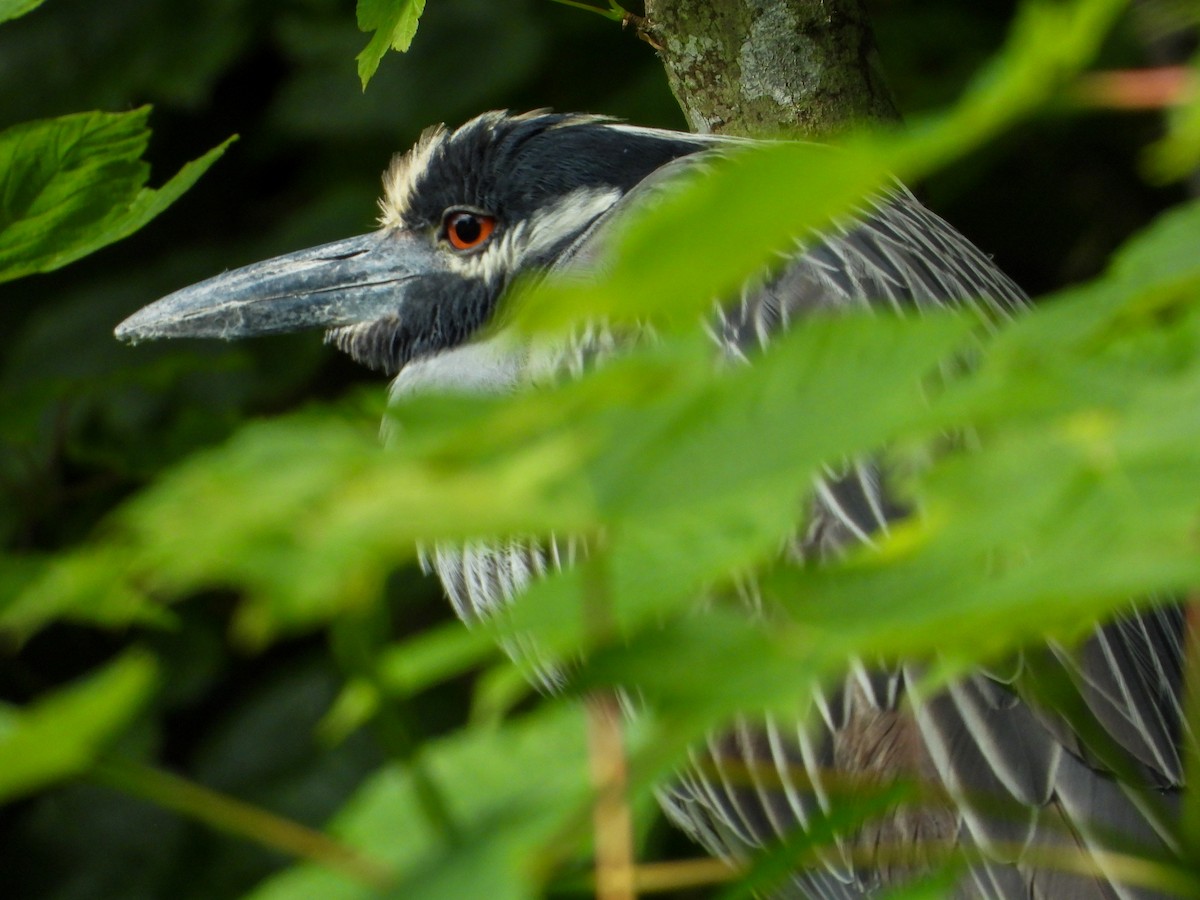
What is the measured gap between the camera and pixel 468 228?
2.56 metres

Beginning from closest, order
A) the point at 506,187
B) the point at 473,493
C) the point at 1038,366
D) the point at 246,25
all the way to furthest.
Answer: the point at 473,493
the point at 1038,366
the point at 506,187
the point at 246,25

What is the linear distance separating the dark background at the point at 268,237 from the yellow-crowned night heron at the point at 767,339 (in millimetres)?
625

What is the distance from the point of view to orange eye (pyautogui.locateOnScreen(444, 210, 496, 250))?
2.56 meters

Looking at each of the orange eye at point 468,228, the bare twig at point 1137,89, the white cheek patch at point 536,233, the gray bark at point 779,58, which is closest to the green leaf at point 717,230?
the bare twig at point 1137,89

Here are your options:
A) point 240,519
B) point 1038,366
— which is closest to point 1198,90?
point 1038,366

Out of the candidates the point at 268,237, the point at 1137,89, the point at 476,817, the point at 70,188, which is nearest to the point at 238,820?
the point at 476,817

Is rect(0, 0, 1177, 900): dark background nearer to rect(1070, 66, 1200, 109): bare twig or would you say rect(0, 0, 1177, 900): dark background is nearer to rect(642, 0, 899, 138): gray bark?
rect(642, 0, 899, 138): gray bark

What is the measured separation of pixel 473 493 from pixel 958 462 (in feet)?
0.60

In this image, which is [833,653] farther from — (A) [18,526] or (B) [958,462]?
(A) [18,526]

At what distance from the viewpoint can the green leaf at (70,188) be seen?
45.1 inches

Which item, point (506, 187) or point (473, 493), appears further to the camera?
point (506, 187)

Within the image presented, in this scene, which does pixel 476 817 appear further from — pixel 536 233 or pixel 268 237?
pixel 268 237

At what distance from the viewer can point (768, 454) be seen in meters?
0.49

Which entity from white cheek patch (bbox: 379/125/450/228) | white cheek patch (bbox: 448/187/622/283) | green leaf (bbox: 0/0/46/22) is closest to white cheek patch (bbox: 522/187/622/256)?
white cheek patch (bbox: 448/187/622/283)
